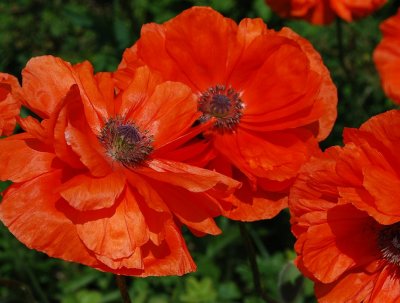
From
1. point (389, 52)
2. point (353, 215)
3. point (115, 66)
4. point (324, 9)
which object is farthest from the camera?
point (115, 66)

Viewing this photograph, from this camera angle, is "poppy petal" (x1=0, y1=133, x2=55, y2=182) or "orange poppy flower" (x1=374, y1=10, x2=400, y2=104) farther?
"orange poppy flower" (x1=374, y1=10, x2=400, y2=104)

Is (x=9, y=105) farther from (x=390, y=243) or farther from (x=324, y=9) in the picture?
(x=324, y=9)

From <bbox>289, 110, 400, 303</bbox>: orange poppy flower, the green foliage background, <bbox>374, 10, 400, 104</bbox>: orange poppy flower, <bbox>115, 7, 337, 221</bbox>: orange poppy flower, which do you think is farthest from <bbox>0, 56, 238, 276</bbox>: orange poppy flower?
<bbox>374, 10, 400, 104</bbox>: orange poppy flower

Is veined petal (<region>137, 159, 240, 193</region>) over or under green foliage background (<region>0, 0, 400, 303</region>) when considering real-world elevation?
over

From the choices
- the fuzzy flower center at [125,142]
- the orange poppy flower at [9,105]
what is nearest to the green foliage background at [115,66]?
the fuzzy flower center at [125,142]

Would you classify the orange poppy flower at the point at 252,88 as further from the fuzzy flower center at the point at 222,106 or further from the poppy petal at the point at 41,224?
the poppy petal at the point at 41,224

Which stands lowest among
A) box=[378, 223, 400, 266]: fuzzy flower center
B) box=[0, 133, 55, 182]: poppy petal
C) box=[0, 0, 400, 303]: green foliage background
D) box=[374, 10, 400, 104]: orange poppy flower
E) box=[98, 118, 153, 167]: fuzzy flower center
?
box=[0, 0, 400, 303]: green foliage background

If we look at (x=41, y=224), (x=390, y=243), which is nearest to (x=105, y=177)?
(x=41, y=224)

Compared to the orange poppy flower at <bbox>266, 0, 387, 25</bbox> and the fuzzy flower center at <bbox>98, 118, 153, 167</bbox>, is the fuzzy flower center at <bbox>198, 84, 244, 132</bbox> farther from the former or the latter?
the orange poppy flower at <bbox>266, 0, 387, 25</bbox>
